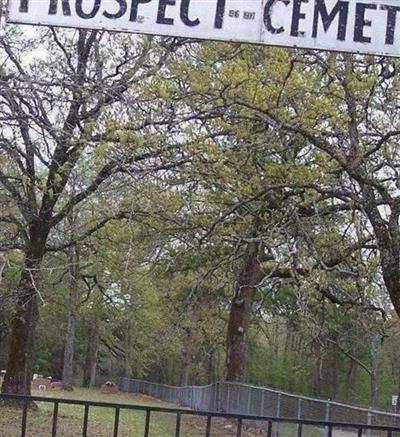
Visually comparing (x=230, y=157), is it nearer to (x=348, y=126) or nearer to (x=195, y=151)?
(x=195, y=151)

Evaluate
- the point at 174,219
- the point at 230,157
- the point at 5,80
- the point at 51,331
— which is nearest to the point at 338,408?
the point at 174,219

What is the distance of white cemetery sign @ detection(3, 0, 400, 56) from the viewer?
2674 millimetres

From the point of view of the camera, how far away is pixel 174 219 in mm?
13250

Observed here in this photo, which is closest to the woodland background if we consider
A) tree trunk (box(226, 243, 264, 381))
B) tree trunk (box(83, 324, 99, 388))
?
tree trunk (box(226, 243, 264, 381))

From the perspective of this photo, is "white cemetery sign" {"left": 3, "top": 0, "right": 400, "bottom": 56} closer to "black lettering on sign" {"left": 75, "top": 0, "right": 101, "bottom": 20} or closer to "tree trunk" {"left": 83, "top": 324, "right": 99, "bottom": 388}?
"black lettering on sign" {"left": 75, "top": 0, "right": 101, "bottom": 20}

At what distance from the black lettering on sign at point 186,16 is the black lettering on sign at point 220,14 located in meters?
0.07

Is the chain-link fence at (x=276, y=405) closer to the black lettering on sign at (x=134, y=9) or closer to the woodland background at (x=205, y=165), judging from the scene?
the woodland background at (x=205, y=165)

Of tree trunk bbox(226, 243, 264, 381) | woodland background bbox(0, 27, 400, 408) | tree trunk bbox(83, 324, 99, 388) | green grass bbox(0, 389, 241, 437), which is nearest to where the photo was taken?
woodland background bbox(0, 27, 400, 408)

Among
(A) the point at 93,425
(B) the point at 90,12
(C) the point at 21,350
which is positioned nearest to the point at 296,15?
(B) the point at 90,12

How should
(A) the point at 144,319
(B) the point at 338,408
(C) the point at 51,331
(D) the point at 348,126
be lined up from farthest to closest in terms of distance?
1. (C) the point at 51,331
2. (A) the point at 144,319
3. (B) the point at 338,408
4. (D) the point at 348,126

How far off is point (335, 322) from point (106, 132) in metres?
15.9

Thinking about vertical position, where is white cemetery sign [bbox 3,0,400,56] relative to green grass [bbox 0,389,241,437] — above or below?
above

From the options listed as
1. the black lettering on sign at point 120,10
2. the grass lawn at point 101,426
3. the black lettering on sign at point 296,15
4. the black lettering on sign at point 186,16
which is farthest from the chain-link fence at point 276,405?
the black lettering on sign at point 120,10

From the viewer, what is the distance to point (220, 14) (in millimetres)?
2664
